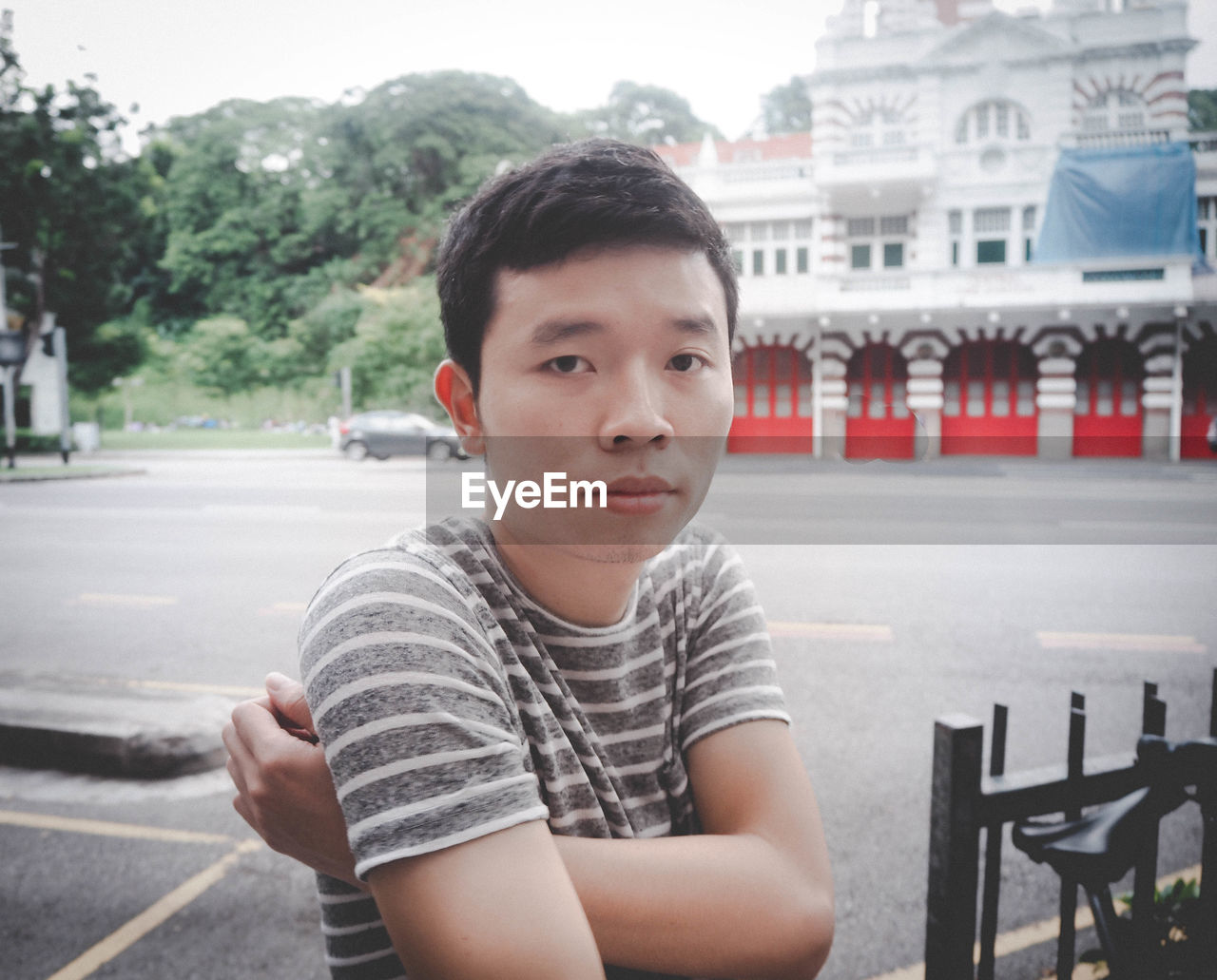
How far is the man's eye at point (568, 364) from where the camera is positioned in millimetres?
812

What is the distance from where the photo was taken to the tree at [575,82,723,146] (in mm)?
26375

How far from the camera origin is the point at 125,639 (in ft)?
15.7

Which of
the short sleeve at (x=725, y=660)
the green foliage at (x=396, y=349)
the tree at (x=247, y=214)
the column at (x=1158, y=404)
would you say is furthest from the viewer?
the tree at (x=247, y=214)

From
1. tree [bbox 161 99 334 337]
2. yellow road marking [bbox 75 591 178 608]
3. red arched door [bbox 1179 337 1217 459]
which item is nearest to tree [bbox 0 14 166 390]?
tree [bbox 161 99 334 337]

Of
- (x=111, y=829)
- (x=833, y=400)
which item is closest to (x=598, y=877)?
(x=111, y=829)

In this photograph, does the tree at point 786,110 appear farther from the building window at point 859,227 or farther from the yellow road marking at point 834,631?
the yellow road marking at point 834,631

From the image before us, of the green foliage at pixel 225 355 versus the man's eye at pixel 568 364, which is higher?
the green foliage at pixel 225 355

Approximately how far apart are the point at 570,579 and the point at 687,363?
269 millimetres

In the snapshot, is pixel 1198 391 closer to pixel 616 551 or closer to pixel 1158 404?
pixel 1158 404

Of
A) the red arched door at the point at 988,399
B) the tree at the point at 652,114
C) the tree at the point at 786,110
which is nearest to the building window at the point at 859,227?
the red arched door at the point at 988,399

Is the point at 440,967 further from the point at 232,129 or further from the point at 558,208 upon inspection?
the point at 232,129

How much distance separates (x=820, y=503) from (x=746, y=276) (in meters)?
10.0

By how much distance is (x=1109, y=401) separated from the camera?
16.5m

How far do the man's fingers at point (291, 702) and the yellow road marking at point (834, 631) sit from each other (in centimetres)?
390
